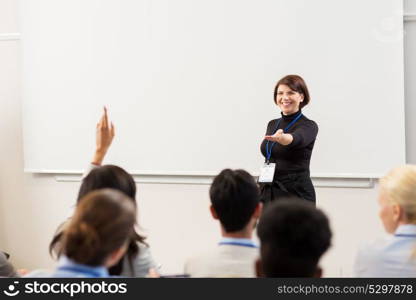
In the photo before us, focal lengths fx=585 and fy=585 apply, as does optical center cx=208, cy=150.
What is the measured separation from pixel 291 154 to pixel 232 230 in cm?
129

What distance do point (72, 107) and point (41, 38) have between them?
58cm

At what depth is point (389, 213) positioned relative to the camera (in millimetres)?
1953

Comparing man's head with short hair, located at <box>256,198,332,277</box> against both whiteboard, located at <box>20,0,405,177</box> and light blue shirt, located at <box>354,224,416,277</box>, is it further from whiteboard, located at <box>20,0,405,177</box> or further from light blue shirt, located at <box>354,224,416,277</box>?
whiteboard, located at <box>20,0,405,177</box>

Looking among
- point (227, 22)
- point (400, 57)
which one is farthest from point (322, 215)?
point (227, 22)

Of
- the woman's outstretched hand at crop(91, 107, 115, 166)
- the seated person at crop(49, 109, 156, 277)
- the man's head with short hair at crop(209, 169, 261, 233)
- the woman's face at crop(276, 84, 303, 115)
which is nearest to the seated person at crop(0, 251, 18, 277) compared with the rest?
the seated person at crop(49, 109, 156, 277)

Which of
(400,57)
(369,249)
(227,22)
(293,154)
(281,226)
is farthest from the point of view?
(227,22)

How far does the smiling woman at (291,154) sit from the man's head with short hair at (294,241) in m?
1.55

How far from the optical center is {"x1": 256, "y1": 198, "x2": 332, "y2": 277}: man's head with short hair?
4.83ft

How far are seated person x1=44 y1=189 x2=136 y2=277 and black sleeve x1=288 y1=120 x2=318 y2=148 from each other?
174 centimetres

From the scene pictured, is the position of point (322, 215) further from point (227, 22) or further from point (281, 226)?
point (227, 22)

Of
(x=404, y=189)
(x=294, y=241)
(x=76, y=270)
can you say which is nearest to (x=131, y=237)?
(x=76, y=270)

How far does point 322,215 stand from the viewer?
4.97 ft

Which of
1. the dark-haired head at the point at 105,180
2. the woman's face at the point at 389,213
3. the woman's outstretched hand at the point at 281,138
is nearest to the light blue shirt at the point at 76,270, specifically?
the dark-haired head at the point at 105,180

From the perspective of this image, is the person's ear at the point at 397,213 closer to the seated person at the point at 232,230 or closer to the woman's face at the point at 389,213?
the woman's face at the point at 389,213
